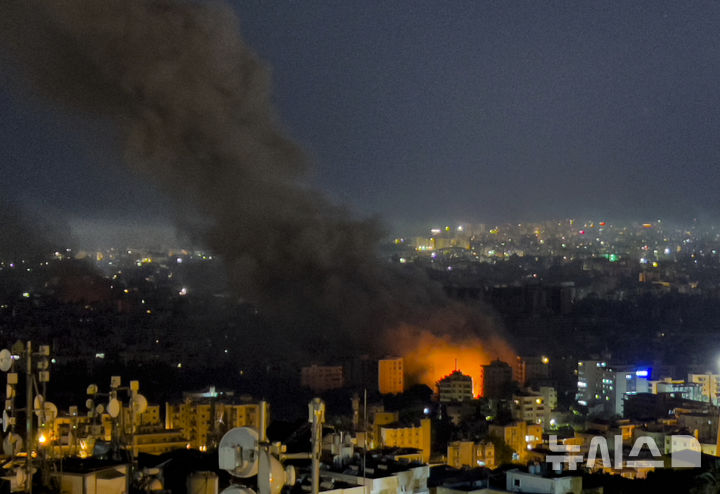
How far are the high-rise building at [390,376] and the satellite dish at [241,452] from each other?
17021 millimetres

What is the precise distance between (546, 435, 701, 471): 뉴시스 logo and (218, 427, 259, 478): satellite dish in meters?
6.77

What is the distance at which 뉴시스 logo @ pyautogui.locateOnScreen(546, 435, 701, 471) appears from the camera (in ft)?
37.4

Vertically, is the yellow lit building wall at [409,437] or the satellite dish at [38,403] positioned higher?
the satellite dish at [38,403]

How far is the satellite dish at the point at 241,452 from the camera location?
334 cm

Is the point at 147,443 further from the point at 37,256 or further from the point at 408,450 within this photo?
the point at 37,256

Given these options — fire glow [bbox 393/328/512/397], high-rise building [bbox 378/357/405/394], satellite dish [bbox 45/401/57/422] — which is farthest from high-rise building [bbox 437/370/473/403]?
satellite dish [bbox 45/401/57/422]

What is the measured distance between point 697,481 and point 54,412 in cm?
611

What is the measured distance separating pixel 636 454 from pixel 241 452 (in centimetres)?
991

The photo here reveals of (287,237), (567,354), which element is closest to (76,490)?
(287,237)

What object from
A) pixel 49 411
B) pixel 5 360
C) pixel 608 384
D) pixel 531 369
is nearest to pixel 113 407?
pixel 49 411

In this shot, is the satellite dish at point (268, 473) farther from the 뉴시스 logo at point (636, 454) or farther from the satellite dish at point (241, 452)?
the 뉴시스 logo at point (636, 454)

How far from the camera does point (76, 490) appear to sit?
205 inches

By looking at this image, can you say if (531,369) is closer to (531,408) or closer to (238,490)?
(531,408)

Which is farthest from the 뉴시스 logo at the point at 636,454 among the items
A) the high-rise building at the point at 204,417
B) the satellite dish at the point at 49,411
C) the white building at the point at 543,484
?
the satellite dish at the point at 49,411
